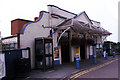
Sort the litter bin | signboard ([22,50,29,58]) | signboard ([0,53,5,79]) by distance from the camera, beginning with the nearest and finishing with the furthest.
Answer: signboard ([0,53,5,79]), the litter bin, signboard ([22,50,29,58])

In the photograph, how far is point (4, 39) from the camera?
11.6 meters

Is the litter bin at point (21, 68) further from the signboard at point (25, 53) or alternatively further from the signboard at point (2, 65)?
the signboard at point (25, 53)

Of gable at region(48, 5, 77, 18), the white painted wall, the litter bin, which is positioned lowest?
the litter bin

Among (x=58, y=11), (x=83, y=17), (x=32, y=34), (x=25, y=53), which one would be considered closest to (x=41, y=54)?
(x=25, y=53)

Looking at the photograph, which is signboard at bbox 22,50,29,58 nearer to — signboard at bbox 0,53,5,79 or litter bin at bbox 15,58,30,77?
litter bin at bbox 15,58,30,77

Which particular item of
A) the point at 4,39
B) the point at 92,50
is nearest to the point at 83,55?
the point at 92,50

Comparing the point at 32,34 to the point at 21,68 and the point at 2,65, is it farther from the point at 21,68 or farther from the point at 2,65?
the point at 2,65

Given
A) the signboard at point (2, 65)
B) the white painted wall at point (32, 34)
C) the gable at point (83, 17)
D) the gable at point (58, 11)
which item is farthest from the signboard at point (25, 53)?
the gable at point (83, 17)

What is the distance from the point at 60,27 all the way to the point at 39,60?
465 cm

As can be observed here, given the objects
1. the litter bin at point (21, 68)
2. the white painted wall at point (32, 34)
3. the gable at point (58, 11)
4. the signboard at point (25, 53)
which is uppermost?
the gable at point (58, 11)

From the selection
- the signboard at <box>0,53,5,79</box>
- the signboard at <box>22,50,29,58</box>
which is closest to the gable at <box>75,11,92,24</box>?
the signboard at <box>22,50,29,58</box>

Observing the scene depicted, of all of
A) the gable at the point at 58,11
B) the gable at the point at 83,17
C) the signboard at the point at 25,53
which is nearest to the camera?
the signboard at the point at 25,53

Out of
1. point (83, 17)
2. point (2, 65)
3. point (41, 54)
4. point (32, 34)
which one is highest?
point (83, 17)

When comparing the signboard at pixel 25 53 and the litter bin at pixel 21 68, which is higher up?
the signboard at pixel 25 53
